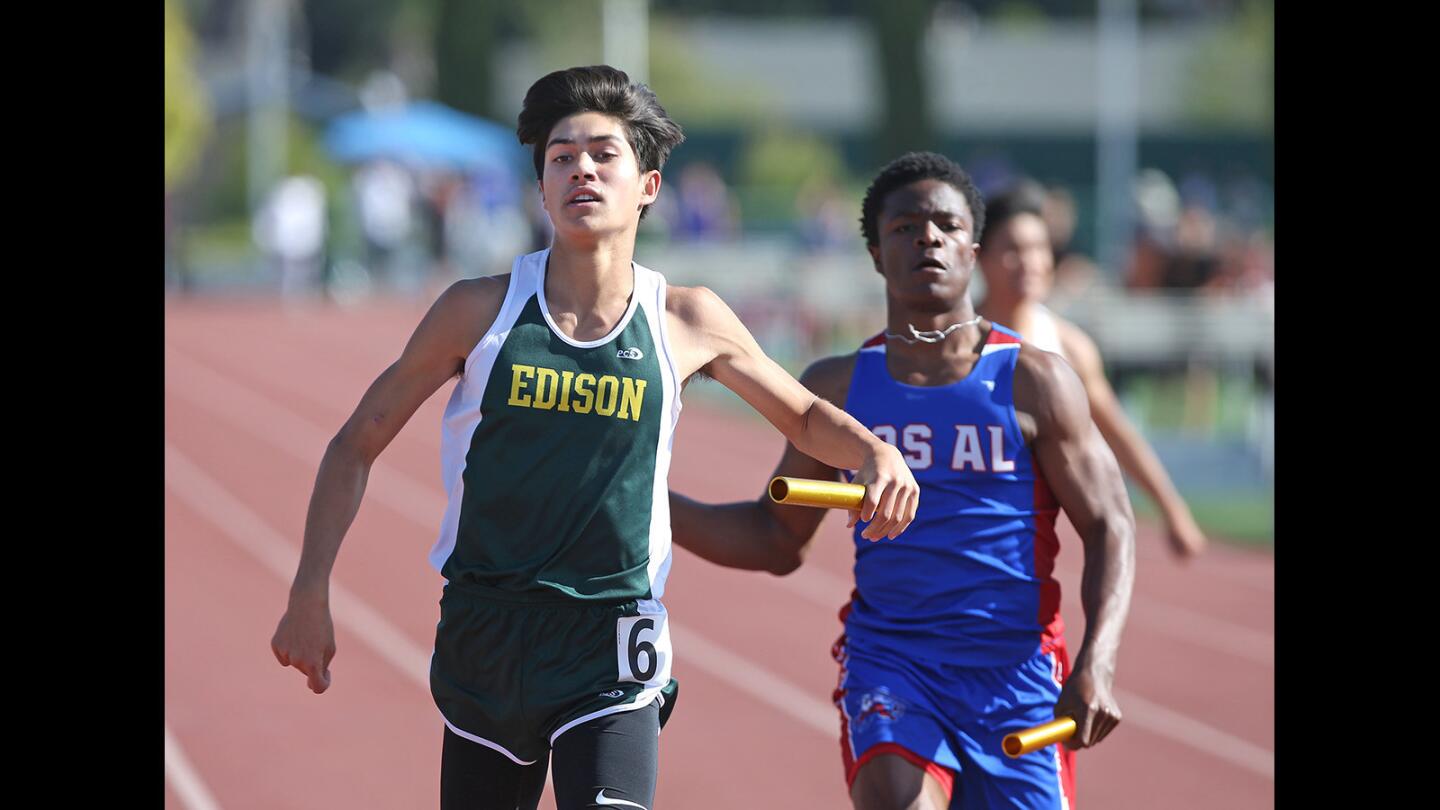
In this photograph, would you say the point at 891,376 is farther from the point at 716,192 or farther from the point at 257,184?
the point at 257,184

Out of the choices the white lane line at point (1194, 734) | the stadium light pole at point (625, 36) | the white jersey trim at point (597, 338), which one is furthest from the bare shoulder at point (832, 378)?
the stadium light pole at point (625, 36)

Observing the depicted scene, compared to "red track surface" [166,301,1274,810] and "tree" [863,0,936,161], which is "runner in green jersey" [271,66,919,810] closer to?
"red track surface" [166,301,1274,810]

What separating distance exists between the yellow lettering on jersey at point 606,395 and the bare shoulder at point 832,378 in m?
0.77

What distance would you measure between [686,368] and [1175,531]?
8.56ft

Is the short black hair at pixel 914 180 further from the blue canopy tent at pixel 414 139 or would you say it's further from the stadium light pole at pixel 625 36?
the stadium light pole at pixel 625 36

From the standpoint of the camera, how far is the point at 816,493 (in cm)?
343

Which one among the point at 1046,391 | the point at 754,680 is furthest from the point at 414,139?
the point at 1046,391

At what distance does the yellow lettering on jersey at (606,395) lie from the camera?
3.71 metres

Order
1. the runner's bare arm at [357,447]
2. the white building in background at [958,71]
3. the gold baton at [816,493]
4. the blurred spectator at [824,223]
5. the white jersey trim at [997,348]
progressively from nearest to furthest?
the gold baton at [816,493] < the runner's bare arm at [357,447] < the white jersey trim at [997,348] < the blurred spectator at [824,223] < the white building in background at [958,71]

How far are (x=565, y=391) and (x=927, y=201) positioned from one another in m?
1.14

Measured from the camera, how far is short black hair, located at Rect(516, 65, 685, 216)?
12.5ft

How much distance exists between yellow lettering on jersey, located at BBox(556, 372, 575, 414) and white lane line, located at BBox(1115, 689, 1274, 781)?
4.20 metres

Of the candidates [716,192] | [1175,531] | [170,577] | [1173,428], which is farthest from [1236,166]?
[1175,531]

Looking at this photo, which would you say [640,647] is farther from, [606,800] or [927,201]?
[927,201]
